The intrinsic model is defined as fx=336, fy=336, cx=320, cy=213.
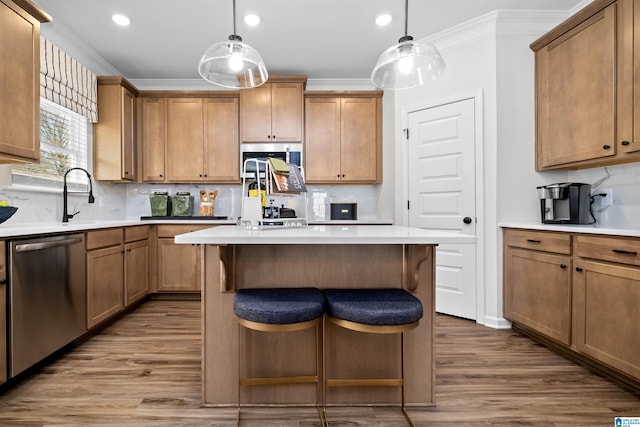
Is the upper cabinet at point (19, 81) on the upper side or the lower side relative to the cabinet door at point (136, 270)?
upper

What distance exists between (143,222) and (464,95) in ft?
11.4

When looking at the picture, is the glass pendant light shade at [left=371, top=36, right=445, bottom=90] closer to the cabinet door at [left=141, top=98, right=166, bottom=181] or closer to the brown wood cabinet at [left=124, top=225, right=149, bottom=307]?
the brown wood cabinet at [left=124, top=225, right=149, bottom=307]

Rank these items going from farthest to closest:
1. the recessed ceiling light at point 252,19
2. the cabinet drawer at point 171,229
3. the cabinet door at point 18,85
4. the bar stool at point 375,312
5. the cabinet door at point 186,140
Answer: the cabinet door at point 186,140, the cabinet drawer at point 171,229, the recessed ceiling light at point 252,19, the cabinet door at point 18,85, the bar stool at point 375,312

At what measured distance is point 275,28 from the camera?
3168 millimetres

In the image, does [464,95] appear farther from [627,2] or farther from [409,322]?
[409,322]

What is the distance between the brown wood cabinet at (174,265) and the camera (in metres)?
3.85

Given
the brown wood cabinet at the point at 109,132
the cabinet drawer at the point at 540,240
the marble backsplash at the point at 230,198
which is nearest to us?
the cabinet drawer at the point at 540,240

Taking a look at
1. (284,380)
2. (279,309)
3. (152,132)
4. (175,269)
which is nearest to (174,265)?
(175,269)

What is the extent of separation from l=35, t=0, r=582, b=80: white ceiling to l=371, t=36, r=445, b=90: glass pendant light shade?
1.12m

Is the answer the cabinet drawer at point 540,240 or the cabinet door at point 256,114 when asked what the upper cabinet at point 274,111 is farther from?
the cabinet drawer at point 540,240

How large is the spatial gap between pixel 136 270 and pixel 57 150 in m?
1.36

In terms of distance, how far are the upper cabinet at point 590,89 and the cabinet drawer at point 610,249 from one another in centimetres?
67

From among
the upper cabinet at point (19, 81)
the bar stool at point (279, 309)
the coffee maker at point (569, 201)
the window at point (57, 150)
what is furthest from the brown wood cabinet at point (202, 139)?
the coffee maker at point (569, 201)

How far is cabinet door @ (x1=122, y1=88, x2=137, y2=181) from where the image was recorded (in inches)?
150
